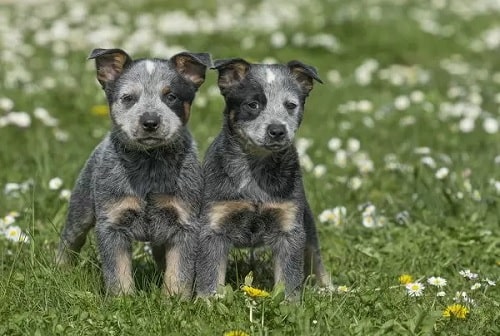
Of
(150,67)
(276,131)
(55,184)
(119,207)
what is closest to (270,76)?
(276,131)

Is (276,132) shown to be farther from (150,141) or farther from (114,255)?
(114,255)

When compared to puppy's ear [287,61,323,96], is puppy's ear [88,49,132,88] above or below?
above

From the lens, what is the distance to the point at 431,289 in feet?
21.6

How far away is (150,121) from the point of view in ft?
19.7

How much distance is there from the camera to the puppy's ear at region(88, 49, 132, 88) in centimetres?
644

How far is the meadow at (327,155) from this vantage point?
5695 mm

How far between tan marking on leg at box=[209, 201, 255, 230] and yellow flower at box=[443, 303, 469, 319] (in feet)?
4.77

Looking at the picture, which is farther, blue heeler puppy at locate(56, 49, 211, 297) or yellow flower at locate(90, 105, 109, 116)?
yellow flower at locate(90, 105, 109, 116)

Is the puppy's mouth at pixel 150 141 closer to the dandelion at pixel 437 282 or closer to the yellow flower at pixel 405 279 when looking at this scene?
the yellow flower at pixel 405 279

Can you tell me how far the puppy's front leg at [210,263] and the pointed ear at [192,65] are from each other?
107 centimetres

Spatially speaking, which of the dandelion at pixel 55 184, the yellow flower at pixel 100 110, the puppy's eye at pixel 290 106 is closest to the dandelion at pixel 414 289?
the puppy's eye at pixel 290 106

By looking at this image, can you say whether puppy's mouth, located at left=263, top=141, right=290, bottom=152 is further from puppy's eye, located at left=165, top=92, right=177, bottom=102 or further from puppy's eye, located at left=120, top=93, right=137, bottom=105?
puppy's eye, located at left=120, top=93, right=137, bottom=105

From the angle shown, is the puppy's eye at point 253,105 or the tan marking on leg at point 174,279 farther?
the puppy's eye at point 253,105

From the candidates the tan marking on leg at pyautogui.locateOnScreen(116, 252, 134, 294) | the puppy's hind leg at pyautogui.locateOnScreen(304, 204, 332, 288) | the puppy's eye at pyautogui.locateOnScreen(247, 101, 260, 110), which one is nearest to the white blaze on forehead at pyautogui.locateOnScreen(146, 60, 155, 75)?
the puppy's eye at pyautogui.locateOnScreen(247, 101, 260, 110)
